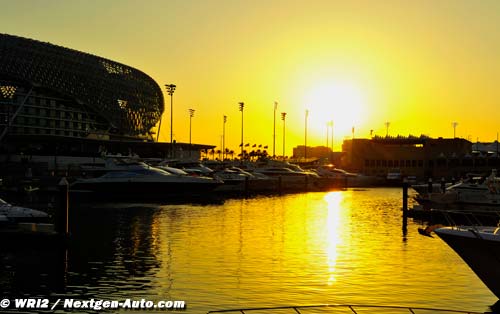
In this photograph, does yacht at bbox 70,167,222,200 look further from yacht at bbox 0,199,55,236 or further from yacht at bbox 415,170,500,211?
yacht at bbox 0,199,55,236

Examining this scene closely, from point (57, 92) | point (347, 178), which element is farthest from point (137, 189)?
point (57, 92)

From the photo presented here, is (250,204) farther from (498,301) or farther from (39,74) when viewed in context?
(39,74)

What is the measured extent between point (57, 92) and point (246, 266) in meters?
149

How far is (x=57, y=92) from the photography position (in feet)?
563

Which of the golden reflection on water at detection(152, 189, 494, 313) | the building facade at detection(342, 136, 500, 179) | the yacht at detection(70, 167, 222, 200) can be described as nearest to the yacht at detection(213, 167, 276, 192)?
the yacht at detection(70, 167, 222, 200)

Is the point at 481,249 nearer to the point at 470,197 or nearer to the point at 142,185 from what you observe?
the point at 470,197

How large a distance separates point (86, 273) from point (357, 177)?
116060mm

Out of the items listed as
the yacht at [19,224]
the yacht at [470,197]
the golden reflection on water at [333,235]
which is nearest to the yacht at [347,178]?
the golden reflection on water at [333,235]

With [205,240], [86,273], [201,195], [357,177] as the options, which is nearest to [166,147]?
[357,177]

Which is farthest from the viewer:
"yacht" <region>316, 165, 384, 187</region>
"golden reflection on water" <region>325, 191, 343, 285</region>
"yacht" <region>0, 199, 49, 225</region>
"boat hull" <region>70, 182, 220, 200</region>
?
"yacht" <region>316, 165, 384, 187</region>

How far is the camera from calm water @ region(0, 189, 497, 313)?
981 inches

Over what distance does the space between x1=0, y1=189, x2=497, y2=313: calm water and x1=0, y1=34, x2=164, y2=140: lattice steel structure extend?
4506 inches

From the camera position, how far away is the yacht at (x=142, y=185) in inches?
3066

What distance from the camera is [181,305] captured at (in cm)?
2302
